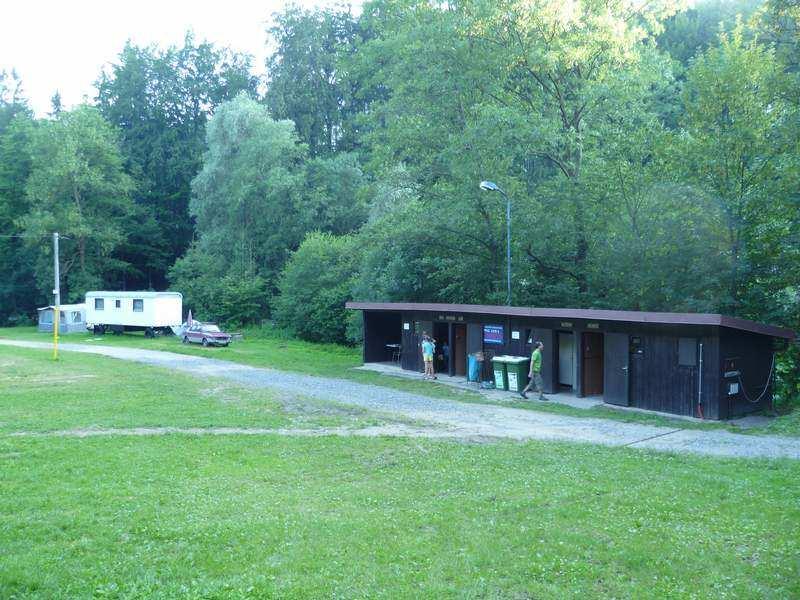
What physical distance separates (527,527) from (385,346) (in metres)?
20.8

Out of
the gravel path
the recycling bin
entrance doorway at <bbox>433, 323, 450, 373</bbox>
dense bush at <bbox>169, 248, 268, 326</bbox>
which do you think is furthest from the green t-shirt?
dense bush at <bbox>169, 248, 268, 326</bbox>

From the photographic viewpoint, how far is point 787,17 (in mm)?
17828

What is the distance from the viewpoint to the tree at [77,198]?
53.0m

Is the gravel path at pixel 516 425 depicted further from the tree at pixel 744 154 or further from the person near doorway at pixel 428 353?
the tree at pixel 744 154

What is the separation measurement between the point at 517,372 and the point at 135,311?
94.4 feet

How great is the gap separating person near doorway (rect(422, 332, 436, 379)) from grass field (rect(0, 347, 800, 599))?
1010cm

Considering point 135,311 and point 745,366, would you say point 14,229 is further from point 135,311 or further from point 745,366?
point 745,366

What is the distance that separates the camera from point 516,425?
47.8ft

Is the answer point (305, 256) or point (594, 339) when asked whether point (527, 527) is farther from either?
point (305, 256)

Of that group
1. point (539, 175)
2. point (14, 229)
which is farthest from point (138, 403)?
point (14, 229)

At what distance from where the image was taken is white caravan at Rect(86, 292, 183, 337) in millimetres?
40906

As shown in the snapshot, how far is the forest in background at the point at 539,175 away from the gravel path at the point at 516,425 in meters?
6.55

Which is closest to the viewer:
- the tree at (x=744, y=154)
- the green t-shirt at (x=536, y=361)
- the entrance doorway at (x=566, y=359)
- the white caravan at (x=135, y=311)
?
the green t-shirt at (x=536, y=361)

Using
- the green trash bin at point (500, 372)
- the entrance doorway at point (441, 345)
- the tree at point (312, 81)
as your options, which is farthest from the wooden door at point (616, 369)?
the tree at point (312, 81)
